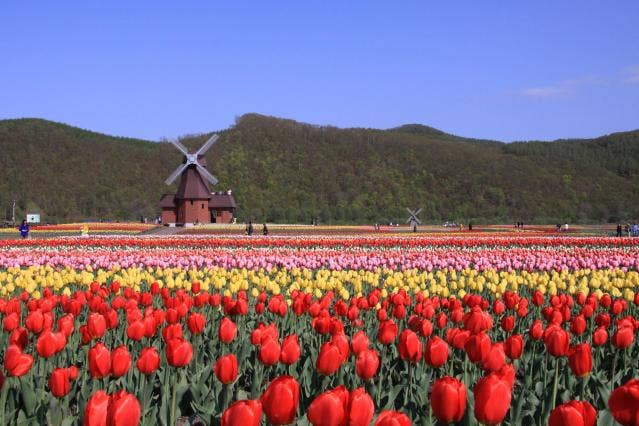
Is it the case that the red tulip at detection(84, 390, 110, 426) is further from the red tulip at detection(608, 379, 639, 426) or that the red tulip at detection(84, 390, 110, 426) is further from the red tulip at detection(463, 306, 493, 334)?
the red tulip at detection(463, 306, 493, 334)

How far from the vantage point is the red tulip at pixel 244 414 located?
2.33 meters

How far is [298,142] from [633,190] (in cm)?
5314

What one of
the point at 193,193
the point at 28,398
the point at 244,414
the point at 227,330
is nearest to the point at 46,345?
the point at 28,398

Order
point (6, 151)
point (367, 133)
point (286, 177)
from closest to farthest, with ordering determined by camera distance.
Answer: point (286, 177) < point (6, 151) < point (367, 133)

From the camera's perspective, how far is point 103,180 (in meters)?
104

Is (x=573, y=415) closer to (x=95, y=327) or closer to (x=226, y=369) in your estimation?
(x=226, y=369)

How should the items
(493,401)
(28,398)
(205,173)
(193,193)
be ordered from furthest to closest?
(205,173) < (193,193) < (28,398) < (493,401)

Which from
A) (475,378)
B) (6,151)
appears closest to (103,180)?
(6,151)

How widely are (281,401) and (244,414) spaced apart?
0.91 ft

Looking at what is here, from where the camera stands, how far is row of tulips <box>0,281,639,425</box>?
2574mm

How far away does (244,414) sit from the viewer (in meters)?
2.33

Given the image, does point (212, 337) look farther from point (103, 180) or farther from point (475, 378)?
point (103, 180)

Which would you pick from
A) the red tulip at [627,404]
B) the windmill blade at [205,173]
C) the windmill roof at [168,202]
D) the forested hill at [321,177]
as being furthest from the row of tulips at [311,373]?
the forested hill at [321,177]

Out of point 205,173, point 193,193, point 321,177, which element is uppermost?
point 321,177
